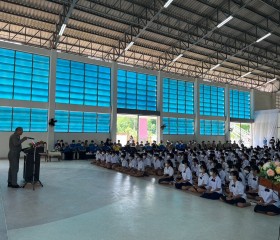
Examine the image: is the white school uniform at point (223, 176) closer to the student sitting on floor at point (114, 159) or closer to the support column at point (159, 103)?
the student sitting on floor at point (114, 159)

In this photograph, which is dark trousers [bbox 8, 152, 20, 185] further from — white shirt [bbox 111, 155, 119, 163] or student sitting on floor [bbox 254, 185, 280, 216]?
student sitting on floor [bbox 254, 185, 280, 216]

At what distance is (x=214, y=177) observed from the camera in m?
7.18

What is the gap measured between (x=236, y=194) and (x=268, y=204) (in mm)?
899

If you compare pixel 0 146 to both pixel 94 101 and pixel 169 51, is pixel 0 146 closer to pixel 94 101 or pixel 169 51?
pixel 94 101

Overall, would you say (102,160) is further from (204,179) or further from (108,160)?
(204,179)

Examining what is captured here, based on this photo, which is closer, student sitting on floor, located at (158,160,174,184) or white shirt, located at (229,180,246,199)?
white shirt, located at (229,180,246,199)

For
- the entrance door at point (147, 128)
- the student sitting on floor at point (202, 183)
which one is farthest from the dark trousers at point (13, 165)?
the entrance door at point (147, 128)

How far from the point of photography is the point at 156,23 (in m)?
17.6

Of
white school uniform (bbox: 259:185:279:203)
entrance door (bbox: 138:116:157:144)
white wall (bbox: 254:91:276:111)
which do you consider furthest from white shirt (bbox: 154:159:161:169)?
white wall (bbox: 254:91:276:111)

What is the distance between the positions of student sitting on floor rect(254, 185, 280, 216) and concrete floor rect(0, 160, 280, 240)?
0.18m

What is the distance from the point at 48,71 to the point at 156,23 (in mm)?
8227

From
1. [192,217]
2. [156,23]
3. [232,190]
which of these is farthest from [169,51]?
[192,217]

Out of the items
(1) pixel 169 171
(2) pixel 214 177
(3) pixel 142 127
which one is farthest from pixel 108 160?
(3) pixel 142 127

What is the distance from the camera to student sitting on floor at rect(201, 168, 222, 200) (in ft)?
22.5
